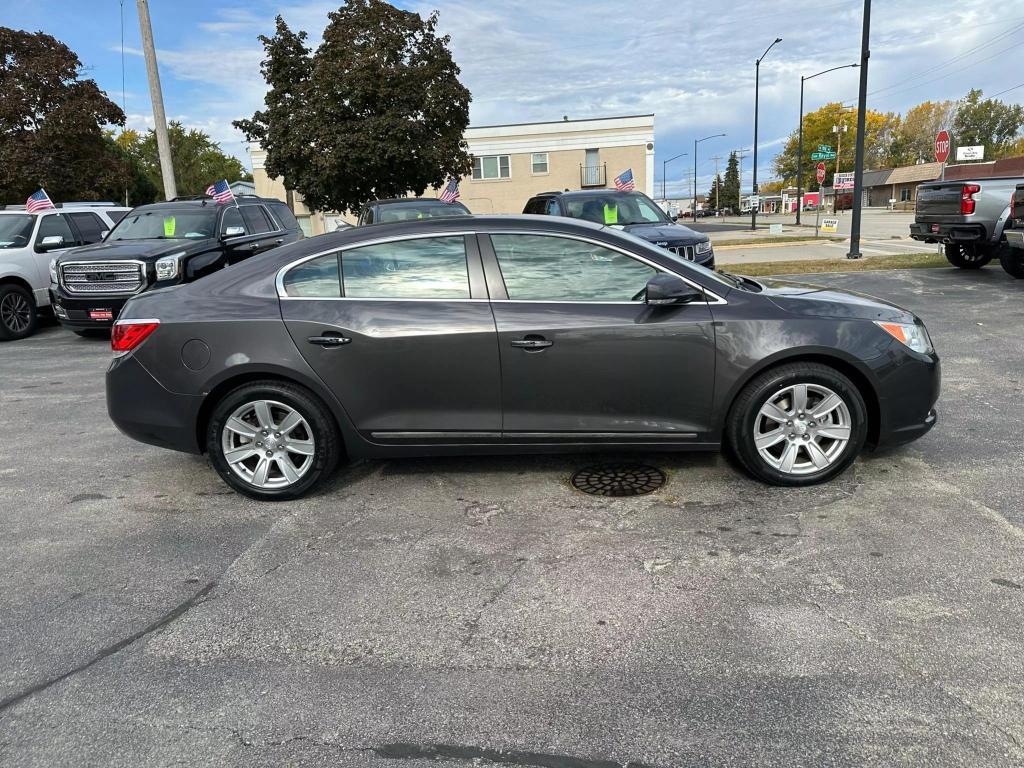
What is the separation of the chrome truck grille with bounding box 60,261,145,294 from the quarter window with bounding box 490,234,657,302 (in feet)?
24.3

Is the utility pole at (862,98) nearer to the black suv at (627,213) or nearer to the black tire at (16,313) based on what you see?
the black suv at (627,213)

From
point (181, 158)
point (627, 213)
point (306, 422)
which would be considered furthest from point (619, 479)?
point (181, 158)

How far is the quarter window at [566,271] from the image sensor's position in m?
4.30

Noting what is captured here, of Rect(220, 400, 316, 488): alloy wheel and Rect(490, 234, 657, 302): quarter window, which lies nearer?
Rect(490, 234, 657, 302): quarter window

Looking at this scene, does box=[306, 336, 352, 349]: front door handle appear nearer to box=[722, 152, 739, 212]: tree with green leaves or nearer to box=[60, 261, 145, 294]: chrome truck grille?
box=[60, 261, 145, 294]: chrome truck grille

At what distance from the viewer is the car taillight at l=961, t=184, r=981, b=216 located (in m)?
12.3

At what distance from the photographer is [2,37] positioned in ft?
79.2

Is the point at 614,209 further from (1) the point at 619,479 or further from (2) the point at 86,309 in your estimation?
(1) the point at 619,479

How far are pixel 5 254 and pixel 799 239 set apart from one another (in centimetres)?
2211

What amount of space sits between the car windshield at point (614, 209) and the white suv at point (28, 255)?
8.27 meters

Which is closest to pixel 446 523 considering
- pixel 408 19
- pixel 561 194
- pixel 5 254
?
pixel 561 194

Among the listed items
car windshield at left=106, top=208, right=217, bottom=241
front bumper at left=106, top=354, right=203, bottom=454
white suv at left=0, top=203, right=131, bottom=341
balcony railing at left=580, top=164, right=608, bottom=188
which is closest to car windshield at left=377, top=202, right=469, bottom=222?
car windshield at left=106, top=208, right=217, bottom=241

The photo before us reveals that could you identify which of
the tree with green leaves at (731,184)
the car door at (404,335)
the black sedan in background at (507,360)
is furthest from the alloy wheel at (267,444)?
the tree with green leaves at (731,184)

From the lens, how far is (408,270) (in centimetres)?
439
